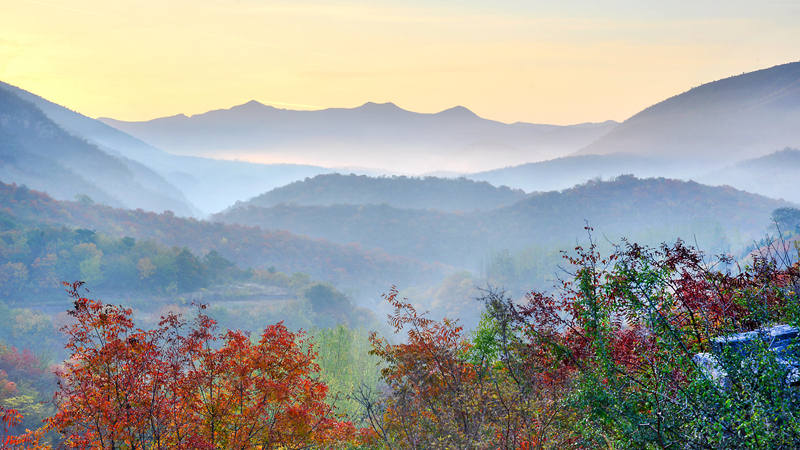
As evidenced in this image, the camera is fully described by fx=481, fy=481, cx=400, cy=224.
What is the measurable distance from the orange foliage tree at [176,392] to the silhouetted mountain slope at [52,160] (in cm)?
14359

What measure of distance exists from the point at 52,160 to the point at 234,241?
66.4 meters

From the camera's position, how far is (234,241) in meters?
125

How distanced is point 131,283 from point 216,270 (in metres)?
15.7

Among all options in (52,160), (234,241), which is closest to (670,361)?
(234,241)

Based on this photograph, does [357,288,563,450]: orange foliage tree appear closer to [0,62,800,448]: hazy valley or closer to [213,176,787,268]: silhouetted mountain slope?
[0,62,800,448]: hazy valley

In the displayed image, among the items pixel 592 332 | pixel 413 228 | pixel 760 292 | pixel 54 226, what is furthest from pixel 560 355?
pixel 413 228

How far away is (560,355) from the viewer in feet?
32.1

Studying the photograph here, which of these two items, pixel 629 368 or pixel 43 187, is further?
pixel 43 187

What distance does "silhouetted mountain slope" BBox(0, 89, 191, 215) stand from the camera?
431 feet

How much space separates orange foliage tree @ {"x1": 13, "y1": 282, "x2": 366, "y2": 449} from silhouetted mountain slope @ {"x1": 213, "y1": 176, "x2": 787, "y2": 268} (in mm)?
148768

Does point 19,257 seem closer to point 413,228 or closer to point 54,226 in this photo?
point 54,226

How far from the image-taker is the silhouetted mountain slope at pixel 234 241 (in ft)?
299

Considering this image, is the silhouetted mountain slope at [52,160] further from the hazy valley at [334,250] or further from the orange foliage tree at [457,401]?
the orange foliage tree at [457,401]

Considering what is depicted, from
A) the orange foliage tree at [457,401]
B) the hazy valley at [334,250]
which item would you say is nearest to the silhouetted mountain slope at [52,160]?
the hazy valley at [334,250]
